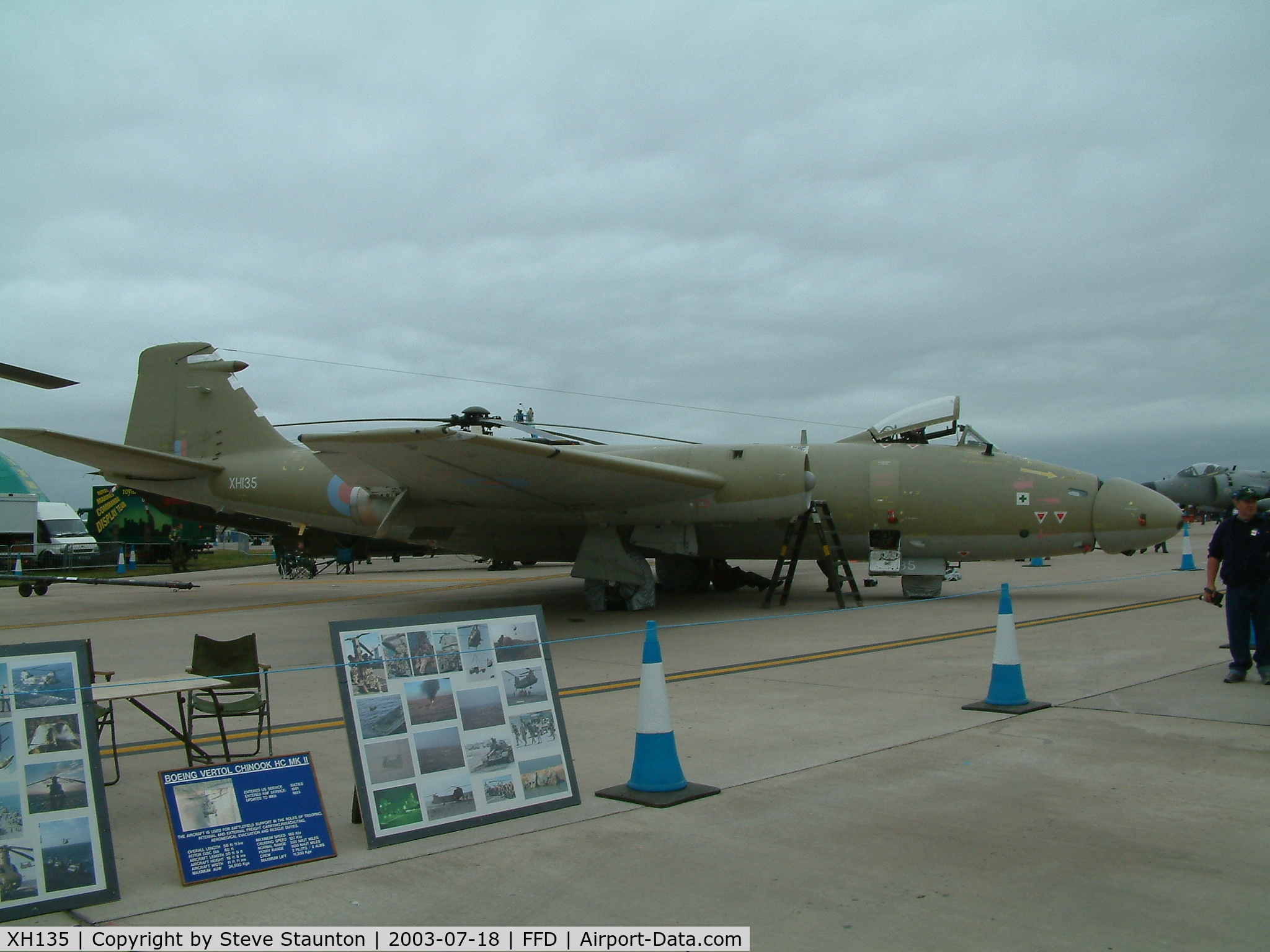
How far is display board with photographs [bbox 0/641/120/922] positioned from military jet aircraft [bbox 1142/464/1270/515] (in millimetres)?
46435

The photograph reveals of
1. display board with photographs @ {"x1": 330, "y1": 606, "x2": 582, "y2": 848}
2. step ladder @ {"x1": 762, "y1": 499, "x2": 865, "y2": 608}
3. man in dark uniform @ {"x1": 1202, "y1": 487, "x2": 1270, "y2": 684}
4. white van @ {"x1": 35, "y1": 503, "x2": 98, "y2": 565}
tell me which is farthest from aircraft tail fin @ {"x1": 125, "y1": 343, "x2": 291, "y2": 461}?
white van @ {"x1": 35, "y1": 503, "x2": 98, "y2": 565}

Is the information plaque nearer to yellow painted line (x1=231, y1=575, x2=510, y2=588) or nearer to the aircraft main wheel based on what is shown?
the aircraft main wheel

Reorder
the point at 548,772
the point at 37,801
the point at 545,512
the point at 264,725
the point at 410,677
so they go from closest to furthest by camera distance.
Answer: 1. the point at 37,801
2. the point at 410,677
3. the point at 548,772
4. the point at 264,725
5. the point at 545,512

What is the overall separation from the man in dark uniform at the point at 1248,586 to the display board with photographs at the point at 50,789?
7919 mm

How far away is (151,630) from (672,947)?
42.3 ft

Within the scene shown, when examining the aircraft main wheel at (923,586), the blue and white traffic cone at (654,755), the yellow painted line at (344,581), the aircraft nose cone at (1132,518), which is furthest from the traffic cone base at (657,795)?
the yellow painted line at (344,581)

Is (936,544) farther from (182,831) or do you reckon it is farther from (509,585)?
(182,831)

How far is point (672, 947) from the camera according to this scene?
3033 mm

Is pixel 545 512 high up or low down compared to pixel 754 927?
up

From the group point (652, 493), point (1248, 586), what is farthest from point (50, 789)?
point (652, 493)

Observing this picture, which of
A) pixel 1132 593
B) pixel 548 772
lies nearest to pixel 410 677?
pixel 548 772

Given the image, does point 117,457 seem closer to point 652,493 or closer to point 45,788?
point 652,493

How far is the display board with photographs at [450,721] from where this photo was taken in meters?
3.99

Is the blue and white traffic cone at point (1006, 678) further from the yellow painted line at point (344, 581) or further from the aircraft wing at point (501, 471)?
the yellow painted line at point (344, 581)
